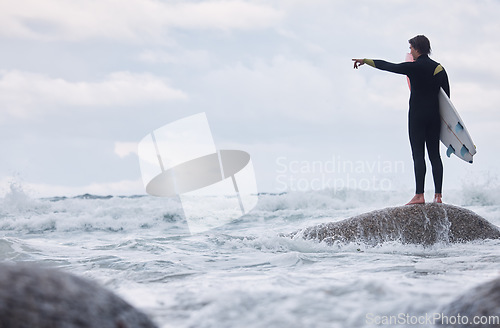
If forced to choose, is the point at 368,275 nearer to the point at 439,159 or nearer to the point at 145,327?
the point at 145,327

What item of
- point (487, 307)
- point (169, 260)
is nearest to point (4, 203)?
point (169, 260)

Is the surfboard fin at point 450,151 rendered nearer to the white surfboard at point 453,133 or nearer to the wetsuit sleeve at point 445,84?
the white surfboard at point 453,133

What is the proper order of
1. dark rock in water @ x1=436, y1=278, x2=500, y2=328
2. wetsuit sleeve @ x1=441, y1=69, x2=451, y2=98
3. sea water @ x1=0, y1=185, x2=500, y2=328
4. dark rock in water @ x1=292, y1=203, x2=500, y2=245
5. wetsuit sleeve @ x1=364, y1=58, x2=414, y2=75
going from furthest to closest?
wetsuit sleeve @ x1=441, y1=69, x2=451, y2=98 → wetsuit sleeve @ x1=364, y1=58, x2=414, y2=75 → dark rock in water @ x1=292, y1=203, x2=500, y2=245 → sea water @ x1=0, y1=185, x2=500, y2=328 → dark rock in water @ x1=436, y1=278, x2=500, y2=328

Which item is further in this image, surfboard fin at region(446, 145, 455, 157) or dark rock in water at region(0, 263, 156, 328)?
surfboard fin at region(446, 145, 455, 157)

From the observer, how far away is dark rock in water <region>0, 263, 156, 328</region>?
69.1 inches

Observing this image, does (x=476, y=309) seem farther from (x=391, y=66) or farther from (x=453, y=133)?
(x=453, y=133)

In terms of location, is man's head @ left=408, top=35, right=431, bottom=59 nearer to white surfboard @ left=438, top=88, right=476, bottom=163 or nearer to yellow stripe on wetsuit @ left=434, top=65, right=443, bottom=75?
yellow stripe on wetsuit @ left=434, top=65, right=443, bottom=75

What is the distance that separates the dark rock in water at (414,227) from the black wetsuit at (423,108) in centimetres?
35

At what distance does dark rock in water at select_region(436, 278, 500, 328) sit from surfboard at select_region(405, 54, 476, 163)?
4391 mm

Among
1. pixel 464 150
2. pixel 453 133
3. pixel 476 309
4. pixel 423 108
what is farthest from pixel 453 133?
pixel 476 309

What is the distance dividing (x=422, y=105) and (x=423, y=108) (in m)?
0.04

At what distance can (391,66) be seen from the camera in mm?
6086

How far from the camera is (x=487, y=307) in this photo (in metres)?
2.13

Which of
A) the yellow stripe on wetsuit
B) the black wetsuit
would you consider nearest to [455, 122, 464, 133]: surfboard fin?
the black wetsuit
